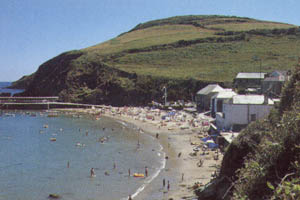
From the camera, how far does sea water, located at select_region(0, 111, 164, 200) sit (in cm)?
2912

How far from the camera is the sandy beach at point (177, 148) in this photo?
2855 cm

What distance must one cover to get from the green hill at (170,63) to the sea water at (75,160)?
31.9m

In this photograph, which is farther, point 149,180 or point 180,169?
point 180,169

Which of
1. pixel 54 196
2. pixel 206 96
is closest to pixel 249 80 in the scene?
pixel 206 96

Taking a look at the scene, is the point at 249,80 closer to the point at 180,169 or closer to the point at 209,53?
the point at 180,169

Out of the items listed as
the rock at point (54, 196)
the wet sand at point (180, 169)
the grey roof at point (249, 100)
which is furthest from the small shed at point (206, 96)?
the rock at point (54, 196)

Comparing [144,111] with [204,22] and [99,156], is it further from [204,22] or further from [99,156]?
[204,22]

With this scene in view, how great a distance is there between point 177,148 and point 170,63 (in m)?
82.2

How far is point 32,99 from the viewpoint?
113 metres

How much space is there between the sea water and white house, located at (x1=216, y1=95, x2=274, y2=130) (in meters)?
9.73

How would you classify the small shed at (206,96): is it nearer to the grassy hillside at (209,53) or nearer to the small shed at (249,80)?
the small shed at (249,80)

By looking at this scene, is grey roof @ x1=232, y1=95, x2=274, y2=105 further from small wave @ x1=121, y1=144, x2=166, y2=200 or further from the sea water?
small wave @ x1=121, y1=144, x2=166, y2=200

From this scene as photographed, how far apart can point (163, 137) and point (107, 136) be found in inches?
360

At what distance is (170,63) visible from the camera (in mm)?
124625
